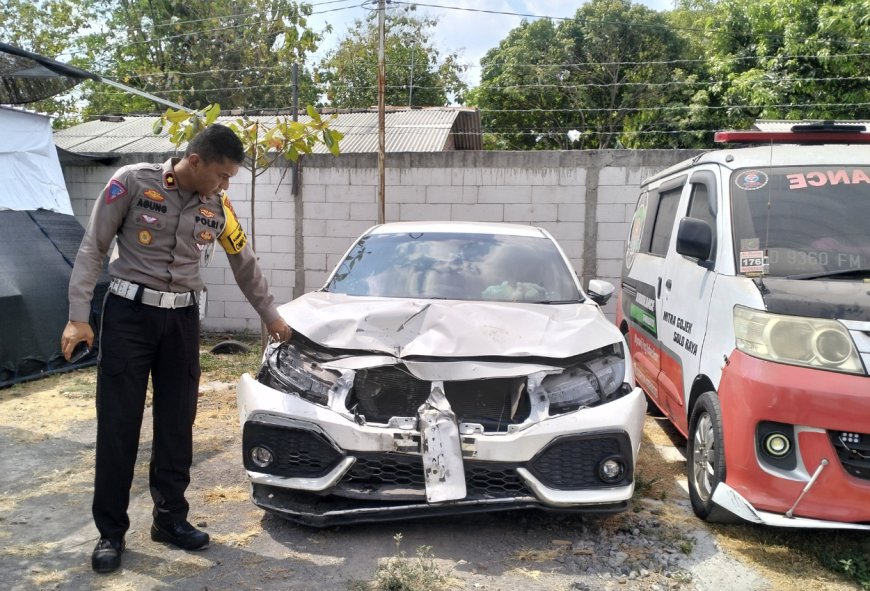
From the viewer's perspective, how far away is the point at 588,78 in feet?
83.1

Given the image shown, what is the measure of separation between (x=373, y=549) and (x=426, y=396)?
2.46 feet

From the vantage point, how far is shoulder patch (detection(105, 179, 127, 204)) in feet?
9.91

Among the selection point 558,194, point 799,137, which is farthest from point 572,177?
point 799,137

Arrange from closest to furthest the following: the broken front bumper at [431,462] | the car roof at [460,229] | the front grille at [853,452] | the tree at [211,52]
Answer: the front grille at [853,452] < the broken front bumper at [431,462] < the car roof at [460,229] < the tree at [211,52]

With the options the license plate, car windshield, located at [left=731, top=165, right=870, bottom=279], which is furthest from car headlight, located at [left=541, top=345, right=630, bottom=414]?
car windshield, located at [left=731, top=165, right=870, bottom=279]

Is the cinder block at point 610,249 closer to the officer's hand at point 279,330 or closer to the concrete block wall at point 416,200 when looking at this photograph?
the concrete block wall at point 416,200

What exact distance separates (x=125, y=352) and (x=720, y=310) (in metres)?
2.76

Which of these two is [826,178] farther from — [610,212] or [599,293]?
[610,212]

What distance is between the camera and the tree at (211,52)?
21000 millimetres

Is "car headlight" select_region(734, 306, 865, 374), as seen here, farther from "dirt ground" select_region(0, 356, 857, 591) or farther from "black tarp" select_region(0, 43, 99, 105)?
"black tarp" select_region(0, 43, 99, 105)

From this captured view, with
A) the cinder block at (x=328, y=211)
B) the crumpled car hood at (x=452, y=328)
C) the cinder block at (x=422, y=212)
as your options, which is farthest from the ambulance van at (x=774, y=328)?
the cinder block at (x=328, y=211)

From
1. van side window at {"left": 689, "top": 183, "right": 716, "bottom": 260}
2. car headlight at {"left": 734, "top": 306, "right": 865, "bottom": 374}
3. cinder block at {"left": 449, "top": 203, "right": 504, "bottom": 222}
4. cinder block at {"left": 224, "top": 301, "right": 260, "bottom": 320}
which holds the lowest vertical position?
cinder block at {"left": 224, "top": 301, "right": 260, "bottom": 320}

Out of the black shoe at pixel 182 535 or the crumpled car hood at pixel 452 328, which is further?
the crumpled car hood at pixel 452 328

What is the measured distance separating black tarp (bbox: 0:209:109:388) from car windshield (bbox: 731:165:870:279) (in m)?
6.09
